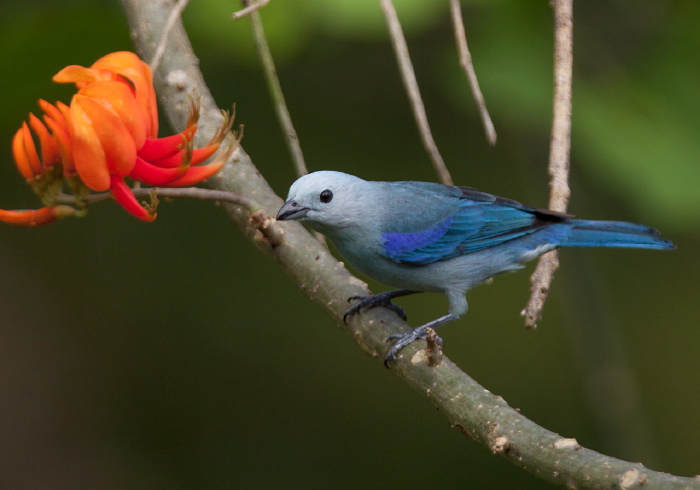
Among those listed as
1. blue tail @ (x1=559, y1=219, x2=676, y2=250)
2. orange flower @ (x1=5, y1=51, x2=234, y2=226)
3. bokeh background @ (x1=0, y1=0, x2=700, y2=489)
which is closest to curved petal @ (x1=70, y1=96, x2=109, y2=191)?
orange flower @ (x1=5, y1=51, x2=234, y2=226)

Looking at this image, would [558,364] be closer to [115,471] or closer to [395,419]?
[395,419]

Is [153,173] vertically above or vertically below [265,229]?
above

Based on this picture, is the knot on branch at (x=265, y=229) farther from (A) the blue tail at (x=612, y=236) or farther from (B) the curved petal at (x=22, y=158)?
(A) the blue tail at (x=612, y=236)

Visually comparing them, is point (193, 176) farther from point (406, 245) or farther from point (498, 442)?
point (406, 245)

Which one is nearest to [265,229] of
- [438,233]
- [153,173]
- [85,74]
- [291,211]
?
[291,211]

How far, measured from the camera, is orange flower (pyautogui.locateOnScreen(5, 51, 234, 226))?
1888 millimetres

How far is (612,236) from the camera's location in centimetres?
341

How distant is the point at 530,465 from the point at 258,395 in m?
3.51

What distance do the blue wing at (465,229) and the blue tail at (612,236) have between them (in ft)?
0.30

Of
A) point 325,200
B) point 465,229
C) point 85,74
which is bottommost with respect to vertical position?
point 465,229

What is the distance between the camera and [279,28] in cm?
342

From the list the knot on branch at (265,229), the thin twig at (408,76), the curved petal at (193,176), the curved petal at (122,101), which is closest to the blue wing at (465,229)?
the knot on branch at (265,229)

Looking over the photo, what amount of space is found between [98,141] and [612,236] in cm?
229

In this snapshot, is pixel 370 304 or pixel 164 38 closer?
pixel 164 38
